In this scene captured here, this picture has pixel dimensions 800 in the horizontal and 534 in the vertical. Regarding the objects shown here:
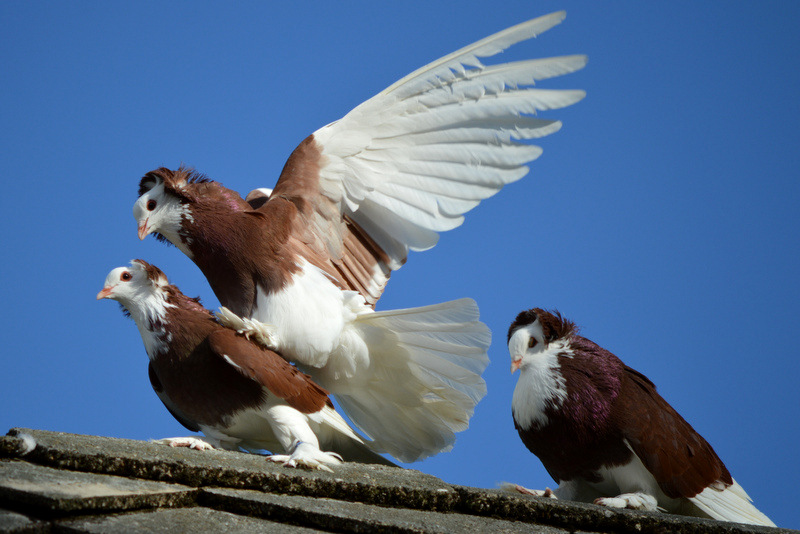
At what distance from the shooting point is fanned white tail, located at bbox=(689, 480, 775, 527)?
8.01 ft

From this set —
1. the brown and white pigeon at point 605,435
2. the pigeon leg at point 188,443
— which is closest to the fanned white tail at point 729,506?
the brown and white pigeon at point 605,435

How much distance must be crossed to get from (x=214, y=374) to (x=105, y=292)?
1.38 ft

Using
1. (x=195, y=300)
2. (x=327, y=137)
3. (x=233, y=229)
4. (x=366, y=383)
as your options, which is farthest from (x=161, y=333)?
(x=327, y=137)

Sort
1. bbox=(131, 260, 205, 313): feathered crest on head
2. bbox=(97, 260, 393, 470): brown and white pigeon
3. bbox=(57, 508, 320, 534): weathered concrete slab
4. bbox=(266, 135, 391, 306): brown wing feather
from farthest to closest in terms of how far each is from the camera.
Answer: bbox=(266, 135, 391, 306): brown wing feather → bbox=(131, 260, 205, 313): feathered crest on head → bbox=(97, 260, 393, 470): brown and white pigeon → bbox=(57, 508, 320, 534): weathered concrete slab

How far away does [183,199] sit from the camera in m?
2.75

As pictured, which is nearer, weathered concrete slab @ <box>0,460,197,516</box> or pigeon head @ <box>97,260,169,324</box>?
weathered concrete slab @ <box>0,460,197,516</box>

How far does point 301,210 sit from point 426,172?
0.51 meters

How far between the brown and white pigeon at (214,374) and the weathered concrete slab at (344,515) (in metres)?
0.51

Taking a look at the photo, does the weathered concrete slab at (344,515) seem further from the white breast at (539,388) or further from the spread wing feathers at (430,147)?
Result: the spread wing feathers at (430,147)

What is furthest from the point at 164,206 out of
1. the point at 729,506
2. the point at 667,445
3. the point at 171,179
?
the point at 729,506

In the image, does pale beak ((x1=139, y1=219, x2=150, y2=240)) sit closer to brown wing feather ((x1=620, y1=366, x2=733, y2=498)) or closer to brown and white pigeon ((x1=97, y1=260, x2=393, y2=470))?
brown and white pigeon ((x1=97, y1=260, x2=393, y2=470))

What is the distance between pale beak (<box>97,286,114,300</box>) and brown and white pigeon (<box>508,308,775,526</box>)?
121cm

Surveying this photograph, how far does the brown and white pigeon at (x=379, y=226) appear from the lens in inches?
108

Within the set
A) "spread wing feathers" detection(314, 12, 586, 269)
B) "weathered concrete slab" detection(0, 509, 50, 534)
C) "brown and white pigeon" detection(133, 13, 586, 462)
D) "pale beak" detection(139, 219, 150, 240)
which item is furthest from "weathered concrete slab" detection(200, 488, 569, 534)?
"spread wing feathers" detection(314, 12, 586, 269)
